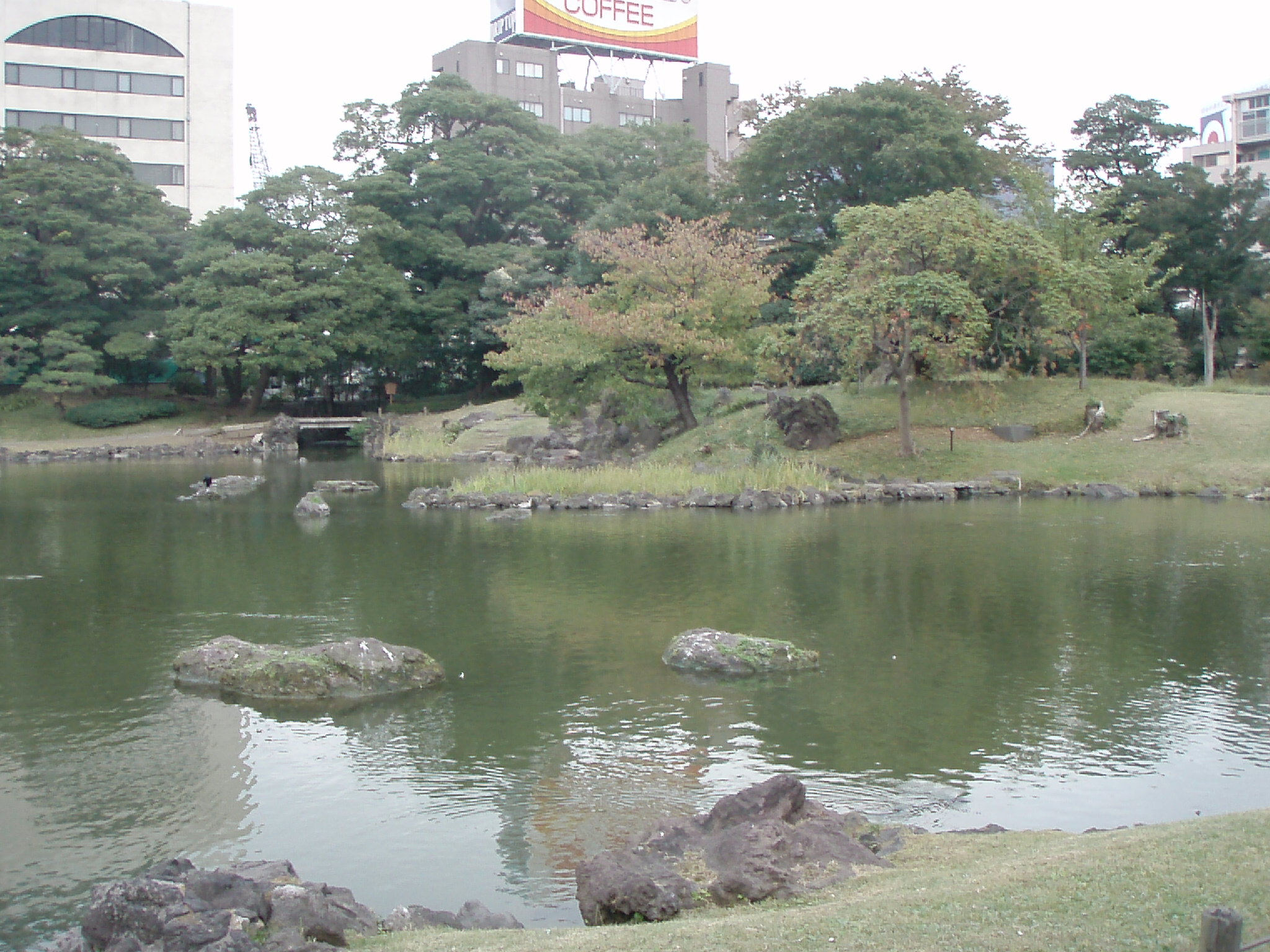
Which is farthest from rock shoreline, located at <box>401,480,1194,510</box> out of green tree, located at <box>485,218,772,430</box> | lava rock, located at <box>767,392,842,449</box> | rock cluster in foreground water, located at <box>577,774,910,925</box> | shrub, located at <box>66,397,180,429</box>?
shrub, located at <box>66,397,180,429</box>

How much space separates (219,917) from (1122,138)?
165ft

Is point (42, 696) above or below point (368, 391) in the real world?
below

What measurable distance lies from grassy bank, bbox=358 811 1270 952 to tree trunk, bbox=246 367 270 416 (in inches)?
2052

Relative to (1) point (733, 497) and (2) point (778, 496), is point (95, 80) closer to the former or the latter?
(1) point (733, 497)

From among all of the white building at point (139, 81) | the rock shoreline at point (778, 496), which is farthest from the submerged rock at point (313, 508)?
the white building at point (139, 81)

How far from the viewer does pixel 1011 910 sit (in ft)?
17.4

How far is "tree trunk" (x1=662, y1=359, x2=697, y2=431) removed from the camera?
1347 inches

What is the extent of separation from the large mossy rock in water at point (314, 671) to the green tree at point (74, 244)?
142 ft

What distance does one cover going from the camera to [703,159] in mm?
53531

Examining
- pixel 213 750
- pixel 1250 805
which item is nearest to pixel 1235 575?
pixel 1250 805

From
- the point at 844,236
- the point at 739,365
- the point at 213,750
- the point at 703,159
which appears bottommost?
the point at 213,750

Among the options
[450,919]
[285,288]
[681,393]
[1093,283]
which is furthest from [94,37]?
[450,919]

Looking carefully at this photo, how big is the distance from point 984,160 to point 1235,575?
25399 millimetres

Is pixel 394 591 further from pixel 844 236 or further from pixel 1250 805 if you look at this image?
pixel 844 236
